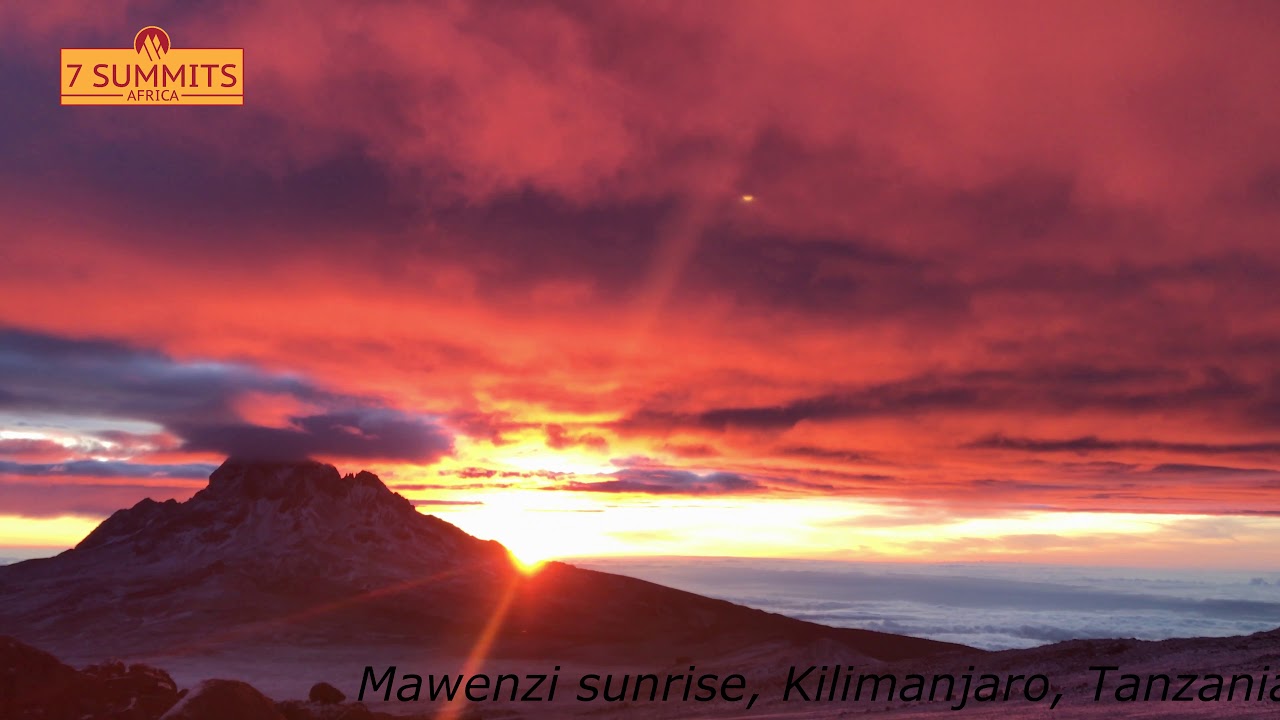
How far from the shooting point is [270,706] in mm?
46812

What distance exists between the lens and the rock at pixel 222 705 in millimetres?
44094

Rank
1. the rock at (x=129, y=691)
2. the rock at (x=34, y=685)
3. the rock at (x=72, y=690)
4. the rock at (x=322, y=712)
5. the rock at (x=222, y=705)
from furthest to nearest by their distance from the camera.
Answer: the rock at (x=129, y=691)
the rock at (x=72, y=690)
the rock at (x=34, y=685)
the rock at (x=322, y=712)
the rock at (x=222, y=705)

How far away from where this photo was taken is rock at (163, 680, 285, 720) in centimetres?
4409

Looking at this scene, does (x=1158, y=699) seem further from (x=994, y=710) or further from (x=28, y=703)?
(x=28, y=703)

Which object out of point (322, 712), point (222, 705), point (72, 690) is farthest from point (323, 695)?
point (222, 705)

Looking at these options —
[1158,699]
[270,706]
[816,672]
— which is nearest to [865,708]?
[1158,699]

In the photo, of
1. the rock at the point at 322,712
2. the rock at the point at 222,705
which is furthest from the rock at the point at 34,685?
the rock at the point at 222,705

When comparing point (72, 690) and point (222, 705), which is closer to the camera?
point (222, 705)

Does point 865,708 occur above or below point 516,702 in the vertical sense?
above

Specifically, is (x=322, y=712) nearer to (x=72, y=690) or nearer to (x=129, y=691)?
(x=129, y=691)

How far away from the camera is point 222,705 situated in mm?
44594

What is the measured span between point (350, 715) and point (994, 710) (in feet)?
109

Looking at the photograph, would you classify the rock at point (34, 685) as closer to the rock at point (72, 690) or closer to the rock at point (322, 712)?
the rock at point (72, 690)

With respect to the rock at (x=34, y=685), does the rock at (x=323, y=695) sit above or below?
below
